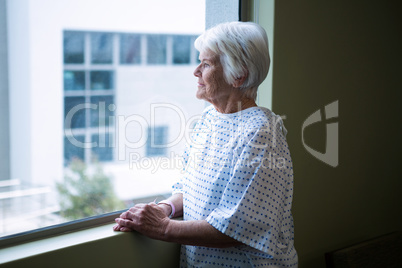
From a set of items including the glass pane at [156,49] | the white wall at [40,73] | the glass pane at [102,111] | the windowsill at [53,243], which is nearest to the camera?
the windowsill at [53,243]

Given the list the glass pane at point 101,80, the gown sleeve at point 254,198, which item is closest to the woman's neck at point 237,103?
the gown sleeve at point 254,198

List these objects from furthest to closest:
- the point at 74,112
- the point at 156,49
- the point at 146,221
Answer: the point at 156,49 < the point at 74,112 < the point at 146,221

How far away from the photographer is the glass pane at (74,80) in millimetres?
1646

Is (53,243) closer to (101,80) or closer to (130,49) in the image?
(101,80)

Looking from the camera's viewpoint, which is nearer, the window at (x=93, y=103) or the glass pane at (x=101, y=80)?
the window at (x=93, y=103)

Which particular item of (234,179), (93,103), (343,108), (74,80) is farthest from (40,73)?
(343,108)

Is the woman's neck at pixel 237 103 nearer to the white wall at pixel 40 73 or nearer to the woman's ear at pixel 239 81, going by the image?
the woman's ear at pixel 239 81

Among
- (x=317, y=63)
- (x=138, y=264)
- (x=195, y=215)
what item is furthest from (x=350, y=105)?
(x=138, y=264)

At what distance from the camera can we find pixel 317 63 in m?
2.17

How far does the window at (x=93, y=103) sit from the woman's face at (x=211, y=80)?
367mm

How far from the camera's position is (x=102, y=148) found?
1.83m

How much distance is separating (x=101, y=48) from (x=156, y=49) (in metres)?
0.28

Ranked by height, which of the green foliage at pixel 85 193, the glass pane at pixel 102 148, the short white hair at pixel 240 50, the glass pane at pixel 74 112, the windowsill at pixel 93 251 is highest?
the short white hair at pixel 240 50

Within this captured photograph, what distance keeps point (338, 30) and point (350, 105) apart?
0.41 metres
